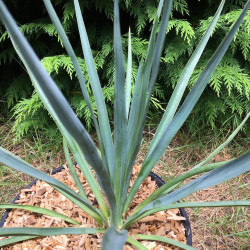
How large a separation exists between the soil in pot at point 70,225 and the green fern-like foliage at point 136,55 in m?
0.52

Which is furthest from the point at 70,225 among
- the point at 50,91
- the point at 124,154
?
the point at 50,91

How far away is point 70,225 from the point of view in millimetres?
871

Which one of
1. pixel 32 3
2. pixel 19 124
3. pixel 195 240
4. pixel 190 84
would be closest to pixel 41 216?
pixel 195 240

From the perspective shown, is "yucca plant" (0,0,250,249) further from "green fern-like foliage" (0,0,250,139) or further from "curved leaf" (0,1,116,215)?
"green fern-like foliage" (0,0,250,139)

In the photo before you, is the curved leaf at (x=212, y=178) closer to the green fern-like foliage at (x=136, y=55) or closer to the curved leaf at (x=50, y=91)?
the curved leaf at (x=50, y=91)

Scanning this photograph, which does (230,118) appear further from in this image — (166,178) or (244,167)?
(244,167)

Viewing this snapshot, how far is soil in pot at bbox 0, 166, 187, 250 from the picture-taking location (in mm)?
802

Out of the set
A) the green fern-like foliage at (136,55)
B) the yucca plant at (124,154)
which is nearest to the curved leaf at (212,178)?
the yucca plant at (124,154)

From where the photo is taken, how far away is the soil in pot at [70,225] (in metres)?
0.80

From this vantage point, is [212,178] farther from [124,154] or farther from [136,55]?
[136,55]

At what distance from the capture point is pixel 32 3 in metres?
1.58

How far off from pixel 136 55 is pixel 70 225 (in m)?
0.99

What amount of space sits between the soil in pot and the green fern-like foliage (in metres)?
0.52

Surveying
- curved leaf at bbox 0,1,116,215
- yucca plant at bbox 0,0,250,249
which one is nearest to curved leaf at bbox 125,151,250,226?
yucca plant at bbox 0,0,250,249
